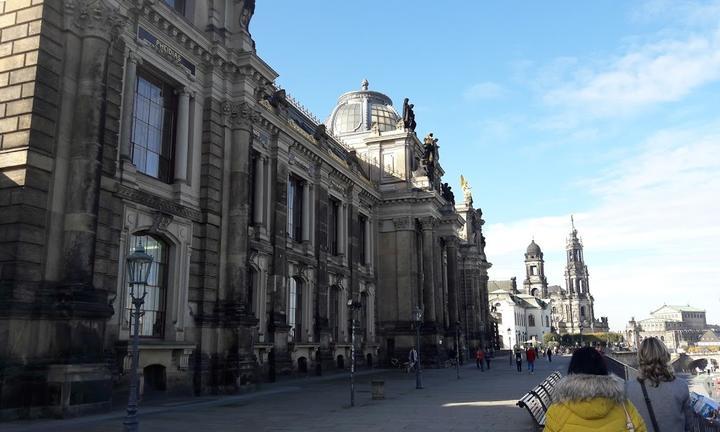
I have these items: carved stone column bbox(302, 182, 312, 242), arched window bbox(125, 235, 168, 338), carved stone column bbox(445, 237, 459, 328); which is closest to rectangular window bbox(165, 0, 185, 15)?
arched window bbox(125, 235, 168, 338)

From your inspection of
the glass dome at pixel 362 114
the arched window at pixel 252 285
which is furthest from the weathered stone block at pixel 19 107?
the glass dome at pixel 362 114

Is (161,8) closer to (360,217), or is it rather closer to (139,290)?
(139,290)

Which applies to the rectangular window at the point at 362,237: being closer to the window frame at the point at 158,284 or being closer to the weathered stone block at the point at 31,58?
the window frame at the point at 158,284

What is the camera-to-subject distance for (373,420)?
16484 mm

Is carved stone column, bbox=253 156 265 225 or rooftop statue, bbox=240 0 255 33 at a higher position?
rooftop statue, bbox=240 0 255 33

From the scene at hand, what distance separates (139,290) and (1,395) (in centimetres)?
618

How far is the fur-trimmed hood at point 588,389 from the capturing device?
173 inches

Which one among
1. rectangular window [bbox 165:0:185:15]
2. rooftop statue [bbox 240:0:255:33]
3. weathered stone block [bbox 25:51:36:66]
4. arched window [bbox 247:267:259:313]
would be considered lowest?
→ arched window [bbox 247:267:259:313]

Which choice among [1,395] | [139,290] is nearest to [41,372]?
[1,395]

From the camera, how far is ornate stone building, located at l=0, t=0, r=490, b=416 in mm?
16359

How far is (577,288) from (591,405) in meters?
190

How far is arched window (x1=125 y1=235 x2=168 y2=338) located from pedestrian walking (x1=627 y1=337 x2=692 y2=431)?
1863cm

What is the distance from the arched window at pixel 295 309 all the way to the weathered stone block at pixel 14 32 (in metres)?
20.5

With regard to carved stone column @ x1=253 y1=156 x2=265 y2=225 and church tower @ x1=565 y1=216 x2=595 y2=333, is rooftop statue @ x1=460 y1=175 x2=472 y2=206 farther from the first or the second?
church tower @ x1=565 y1=216 x2=595 y2=333
